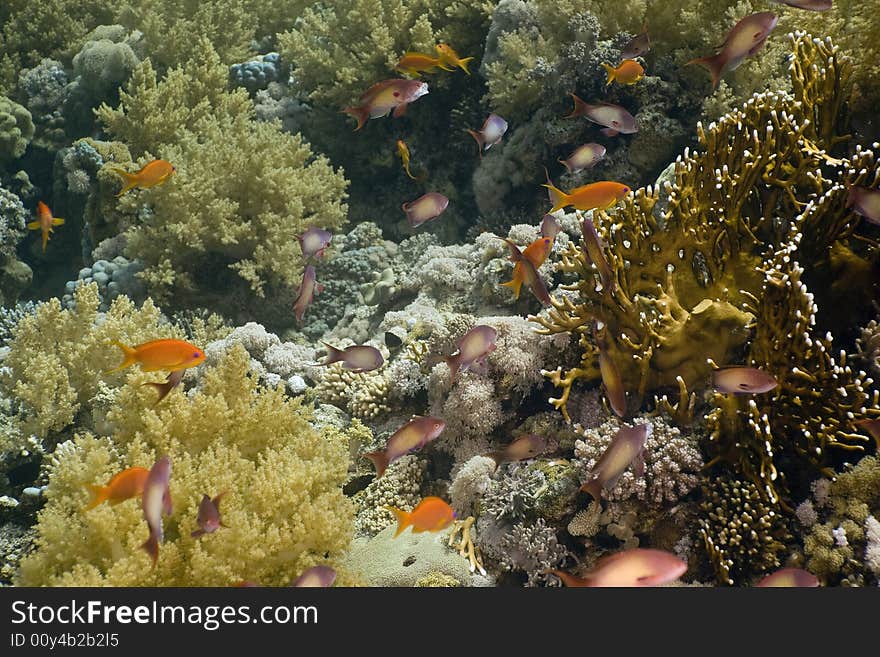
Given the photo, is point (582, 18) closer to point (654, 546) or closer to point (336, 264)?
point (336, 264)

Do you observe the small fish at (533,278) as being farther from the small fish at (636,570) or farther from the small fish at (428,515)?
the small fish at (636,570)

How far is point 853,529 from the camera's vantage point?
3.24m

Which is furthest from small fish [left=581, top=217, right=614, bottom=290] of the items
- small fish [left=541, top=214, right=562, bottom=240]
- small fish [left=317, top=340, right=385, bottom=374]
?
small fish [left=317, top=340, right=385, bottom=374]

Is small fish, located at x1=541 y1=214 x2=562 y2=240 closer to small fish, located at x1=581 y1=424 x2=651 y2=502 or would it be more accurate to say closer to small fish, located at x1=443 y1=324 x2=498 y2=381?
small fish, located at x1=443 y1=324 x2=498 y2=381

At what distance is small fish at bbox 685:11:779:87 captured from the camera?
3596 mm

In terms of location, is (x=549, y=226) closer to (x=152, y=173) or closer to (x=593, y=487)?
(x=593, y=487)

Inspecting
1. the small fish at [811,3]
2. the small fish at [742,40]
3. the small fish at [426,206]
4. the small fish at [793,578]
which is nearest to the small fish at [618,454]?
the small fish at [793,578]

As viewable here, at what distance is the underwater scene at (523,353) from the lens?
11.1ft

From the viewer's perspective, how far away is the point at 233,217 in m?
7.88

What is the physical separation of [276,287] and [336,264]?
0.90 meters

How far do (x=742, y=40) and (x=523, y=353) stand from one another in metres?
2.33

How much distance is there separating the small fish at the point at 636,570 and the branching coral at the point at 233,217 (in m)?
6.35

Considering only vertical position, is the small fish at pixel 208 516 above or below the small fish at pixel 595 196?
below

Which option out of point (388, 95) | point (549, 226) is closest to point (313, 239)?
point (388, 95)
